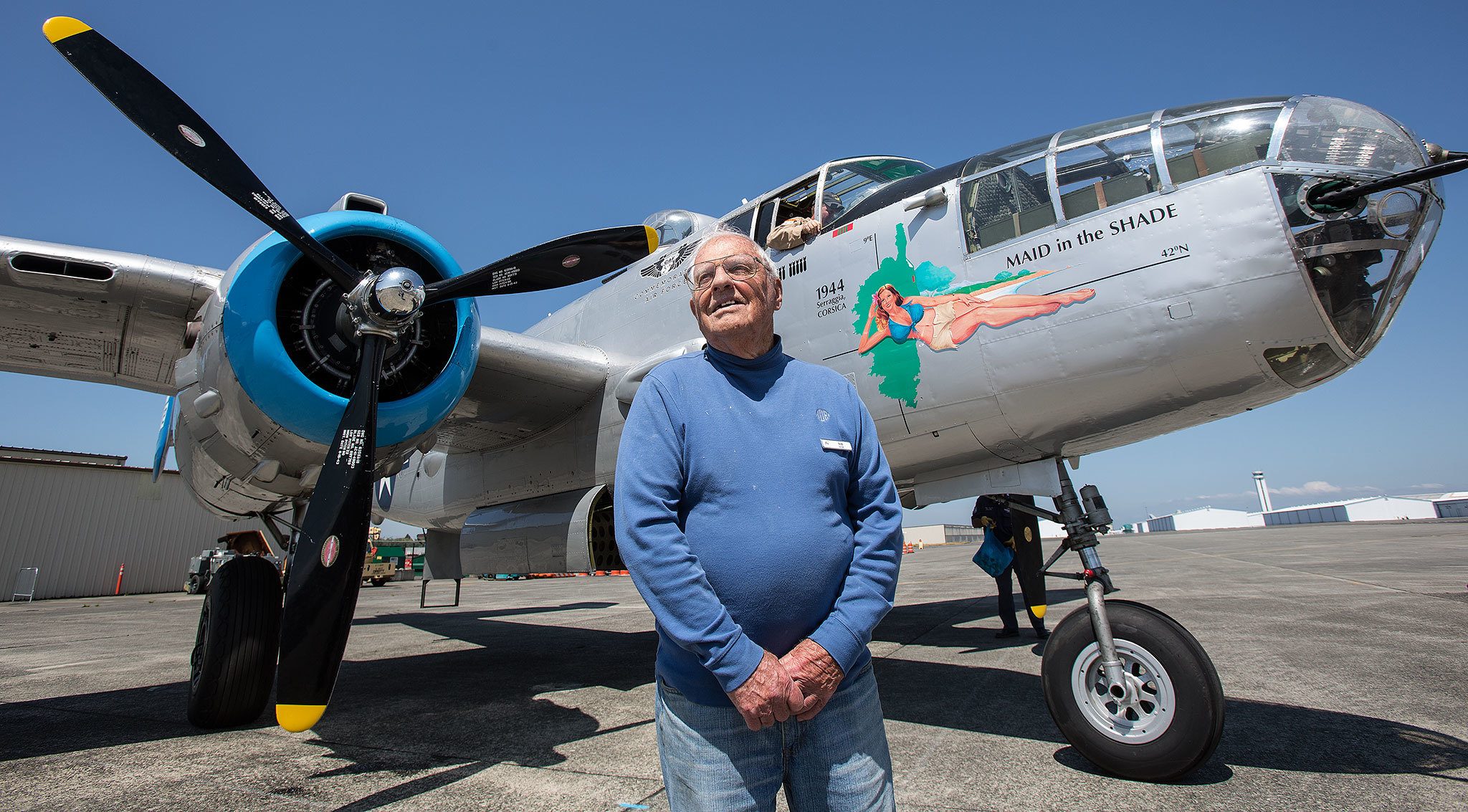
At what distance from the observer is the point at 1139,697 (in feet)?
11.7

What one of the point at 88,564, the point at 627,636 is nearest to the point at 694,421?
the point at 627,636

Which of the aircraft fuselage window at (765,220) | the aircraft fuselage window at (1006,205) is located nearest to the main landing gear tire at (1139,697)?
the aircraft fuselage window at (1006,205)

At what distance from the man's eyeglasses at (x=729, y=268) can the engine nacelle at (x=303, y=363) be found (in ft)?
11.4

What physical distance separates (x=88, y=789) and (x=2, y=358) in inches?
180

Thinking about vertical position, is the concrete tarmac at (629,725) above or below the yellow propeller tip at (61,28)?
below

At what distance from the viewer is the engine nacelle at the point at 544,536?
604cm

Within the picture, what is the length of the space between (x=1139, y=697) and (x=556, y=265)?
445 centimetres

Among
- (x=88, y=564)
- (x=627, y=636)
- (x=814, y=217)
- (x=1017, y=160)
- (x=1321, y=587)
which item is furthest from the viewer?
(x=88, y=564)

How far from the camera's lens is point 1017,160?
175 inches

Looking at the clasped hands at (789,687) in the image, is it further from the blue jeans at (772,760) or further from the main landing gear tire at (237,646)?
the main landing gear tire at (237,646)

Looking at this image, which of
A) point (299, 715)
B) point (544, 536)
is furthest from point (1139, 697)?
point (544, 536)

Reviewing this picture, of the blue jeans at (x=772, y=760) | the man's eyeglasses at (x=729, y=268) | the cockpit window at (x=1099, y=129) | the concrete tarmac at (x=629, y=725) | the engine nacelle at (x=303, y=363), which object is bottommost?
the concrete tarmac at (x=629, y=725)

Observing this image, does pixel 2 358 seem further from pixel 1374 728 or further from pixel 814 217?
pixel 1374 728

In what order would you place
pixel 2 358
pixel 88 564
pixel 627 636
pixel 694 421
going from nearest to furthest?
pixel 694 421, pixel 2 358, pixel 627 636, pixel 88 564
